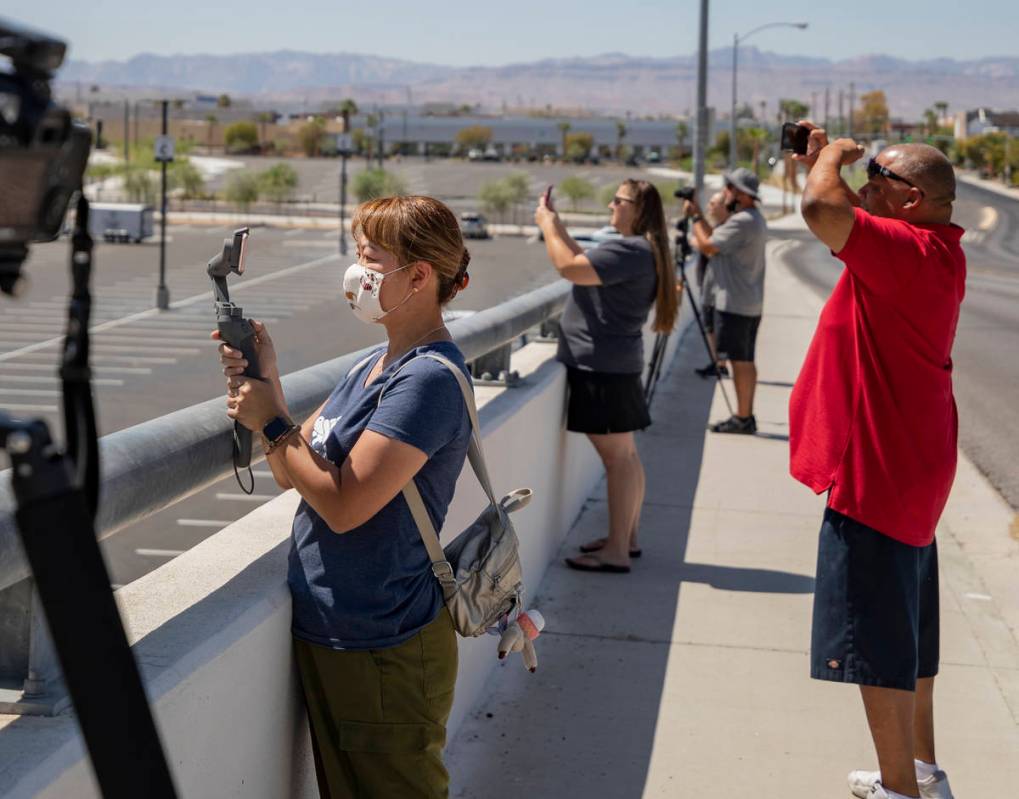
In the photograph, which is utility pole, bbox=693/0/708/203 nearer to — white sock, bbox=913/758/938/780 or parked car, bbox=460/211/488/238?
white sock, bbox=913/758/938/780

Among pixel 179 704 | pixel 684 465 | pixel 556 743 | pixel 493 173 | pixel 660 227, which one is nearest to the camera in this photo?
pixel 179 704

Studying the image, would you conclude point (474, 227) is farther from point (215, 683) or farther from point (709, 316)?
point (215, 683)

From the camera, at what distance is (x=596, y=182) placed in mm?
117750

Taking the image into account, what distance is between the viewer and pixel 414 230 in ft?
9.87

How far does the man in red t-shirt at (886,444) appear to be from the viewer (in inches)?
150

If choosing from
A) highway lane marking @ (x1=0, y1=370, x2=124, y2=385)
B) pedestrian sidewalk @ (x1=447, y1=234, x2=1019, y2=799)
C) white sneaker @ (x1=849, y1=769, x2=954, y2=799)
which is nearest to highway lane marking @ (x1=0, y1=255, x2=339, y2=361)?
highway lane marking @ (x1=0, y1=370, x2=124, y2=385)

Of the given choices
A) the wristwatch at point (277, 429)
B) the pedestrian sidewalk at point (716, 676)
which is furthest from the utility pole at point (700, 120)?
the wristwatch at point (277, 429)

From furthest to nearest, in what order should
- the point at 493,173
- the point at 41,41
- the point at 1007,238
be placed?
the point at 493,173 < the point at 1007,238 < the point at 41,41

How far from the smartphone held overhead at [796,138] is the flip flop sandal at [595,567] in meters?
2.82

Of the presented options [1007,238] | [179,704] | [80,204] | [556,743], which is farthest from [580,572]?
[1007,238]

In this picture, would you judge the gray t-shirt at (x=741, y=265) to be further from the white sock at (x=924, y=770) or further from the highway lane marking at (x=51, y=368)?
the highway lane marking at (x=51, y=368)

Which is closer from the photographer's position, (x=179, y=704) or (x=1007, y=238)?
(x=179, y=704)

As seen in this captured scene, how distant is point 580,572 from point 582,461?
4.13 feet

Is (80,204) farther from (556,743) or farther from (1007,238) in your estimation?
(1007,238)
